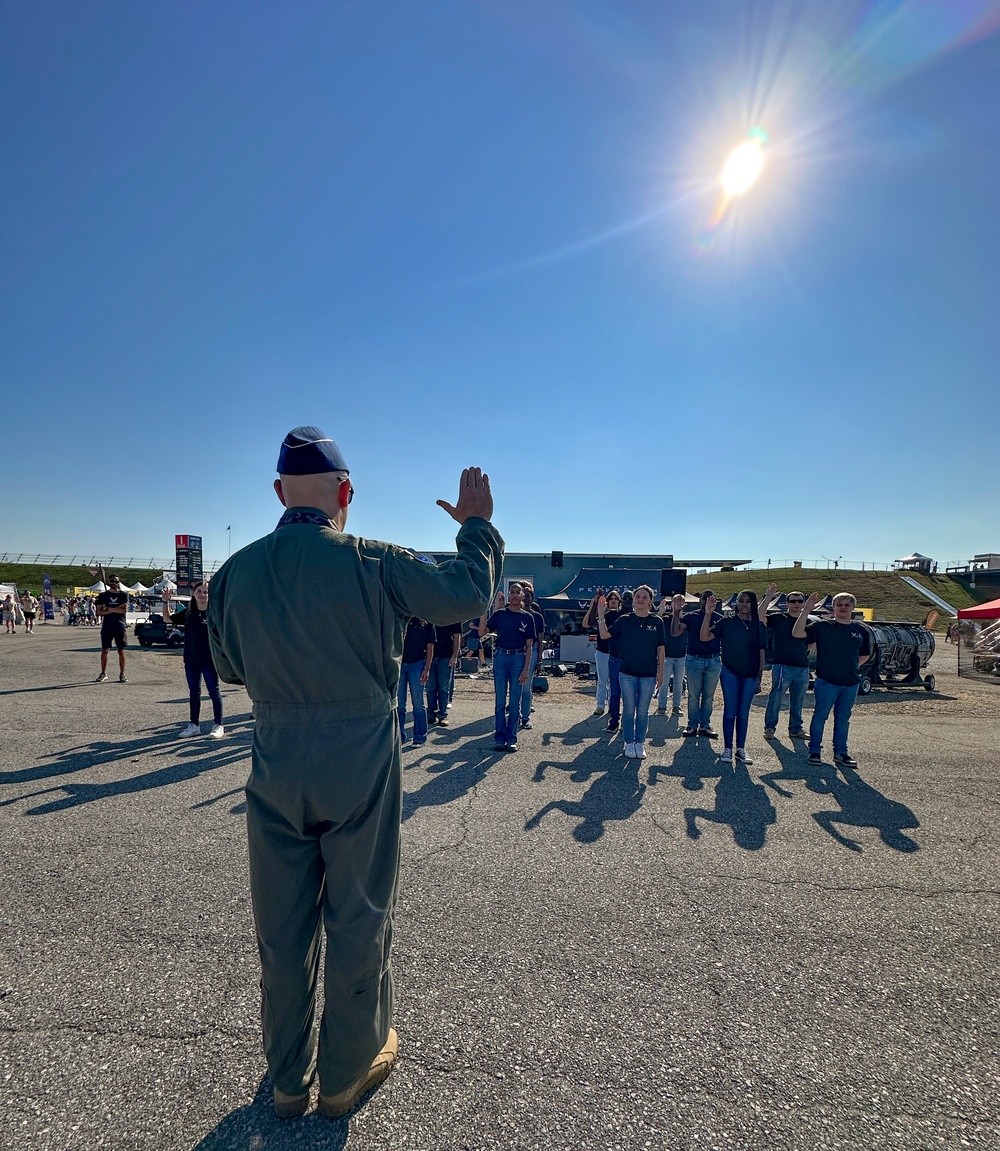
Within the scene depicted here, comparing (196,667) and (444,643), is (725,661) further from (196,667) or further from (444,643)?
(196,667)

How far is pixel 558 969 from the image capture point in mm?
2730

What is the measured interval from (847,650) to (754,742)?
2142 millimetres

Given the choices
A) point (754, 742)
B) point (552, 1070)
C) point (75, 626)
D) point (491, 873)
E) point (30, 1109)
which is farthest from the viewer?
point (75, 626)

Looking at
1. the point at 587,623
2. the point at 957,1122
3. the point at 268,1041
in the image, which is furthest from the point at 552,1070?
the point at 587,623

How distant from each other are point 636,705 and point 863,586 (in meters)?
56.4

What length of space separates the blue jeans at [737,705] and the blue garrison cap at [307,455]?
6328mm

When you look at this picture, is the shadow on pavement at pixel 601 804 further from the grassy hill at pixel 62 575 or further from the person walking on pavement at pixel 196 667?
the grassy hill at pixel 62 575

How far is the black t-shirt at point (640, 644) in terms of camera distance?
6.79 m

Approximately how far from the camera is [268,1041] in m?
1.89

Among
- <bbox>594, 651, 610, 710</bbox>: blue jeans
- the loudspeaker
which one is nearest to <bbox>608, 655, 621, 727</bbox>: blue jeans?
<bbox>594, 651, 610, 710</bbox>: blue jeans

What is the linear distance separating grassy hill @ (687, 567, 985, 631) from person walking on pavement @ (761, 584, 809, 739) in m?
41.3

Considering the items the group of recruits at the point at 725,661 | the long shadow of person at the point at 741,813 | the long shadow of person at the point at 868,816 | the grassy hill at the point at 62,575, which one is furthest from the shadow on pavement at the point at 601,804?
the grassy hill at the point at 62,575

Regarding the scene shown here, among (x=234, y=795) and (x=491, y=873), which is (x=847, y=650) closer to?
(x=491, y=873)

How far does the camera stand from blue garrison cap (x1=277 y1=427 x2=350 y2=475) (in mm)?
1962
